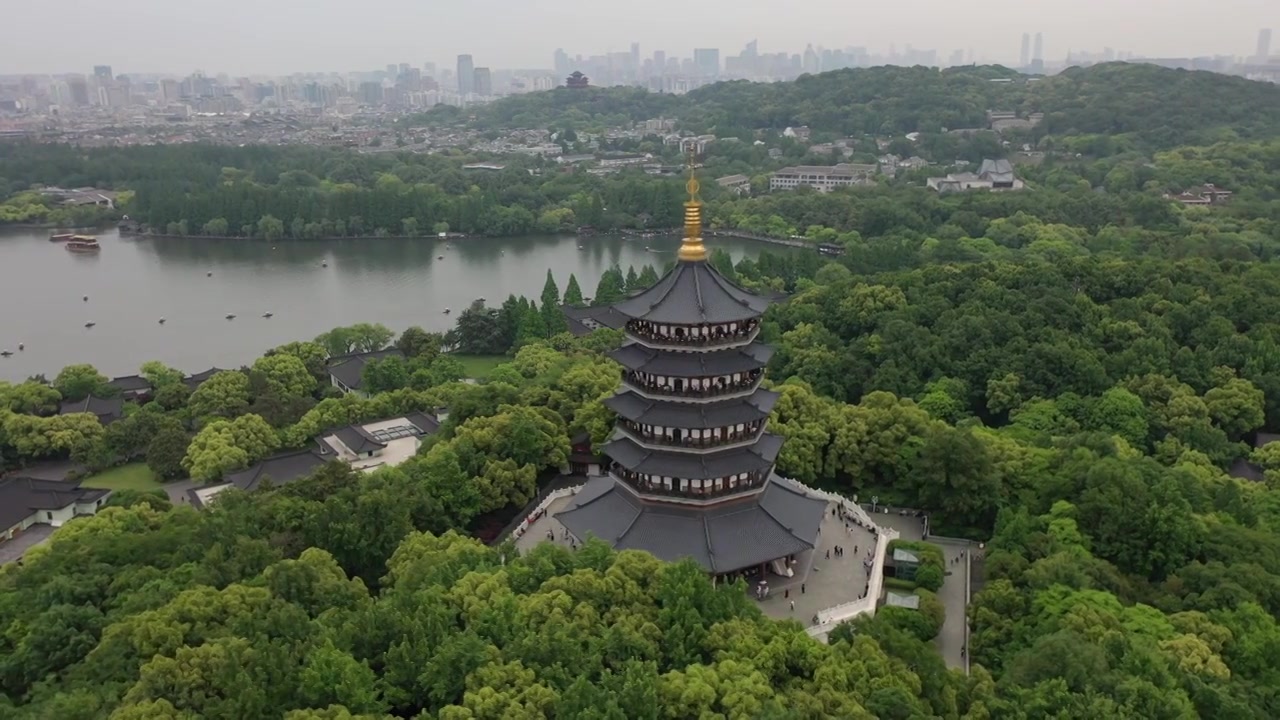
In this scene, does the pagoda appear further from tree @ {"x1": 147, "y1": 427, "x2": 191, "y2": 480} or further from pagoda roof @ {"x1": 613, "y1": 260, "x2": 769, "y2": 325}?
tree @ {"x1": 147, "y1": 427, "x2": 191, "y2": 480}

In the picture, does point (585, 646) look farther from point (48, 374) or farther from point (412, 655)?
point (48, 374)

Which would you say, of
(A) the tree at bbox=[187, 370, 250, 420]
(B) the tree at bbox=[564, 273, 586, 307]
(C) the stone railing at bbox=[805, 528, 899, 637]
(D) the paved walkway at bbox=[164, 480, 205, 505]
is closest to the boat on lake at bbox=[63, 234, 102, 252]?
(B) the tree at bbox=[564, 273, 586, 307]

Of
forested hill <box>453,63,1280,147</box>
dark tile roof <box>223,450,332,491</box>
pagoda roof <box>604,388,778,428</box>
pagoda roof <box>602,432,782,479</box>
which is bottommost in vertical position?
dark tile roof <box>223,450,332,491</box>

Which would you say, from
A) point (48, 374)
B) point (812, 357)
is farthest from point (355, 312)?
point (812, 357)

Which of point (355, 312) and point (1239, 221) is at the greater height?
point (1239, 221)

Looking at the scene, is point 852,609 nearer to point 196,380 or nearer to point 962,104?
point 196,380

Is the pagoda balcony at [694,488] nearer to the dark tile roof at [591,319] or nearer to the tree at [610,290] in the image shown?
the dark tile roof at [591,319]
